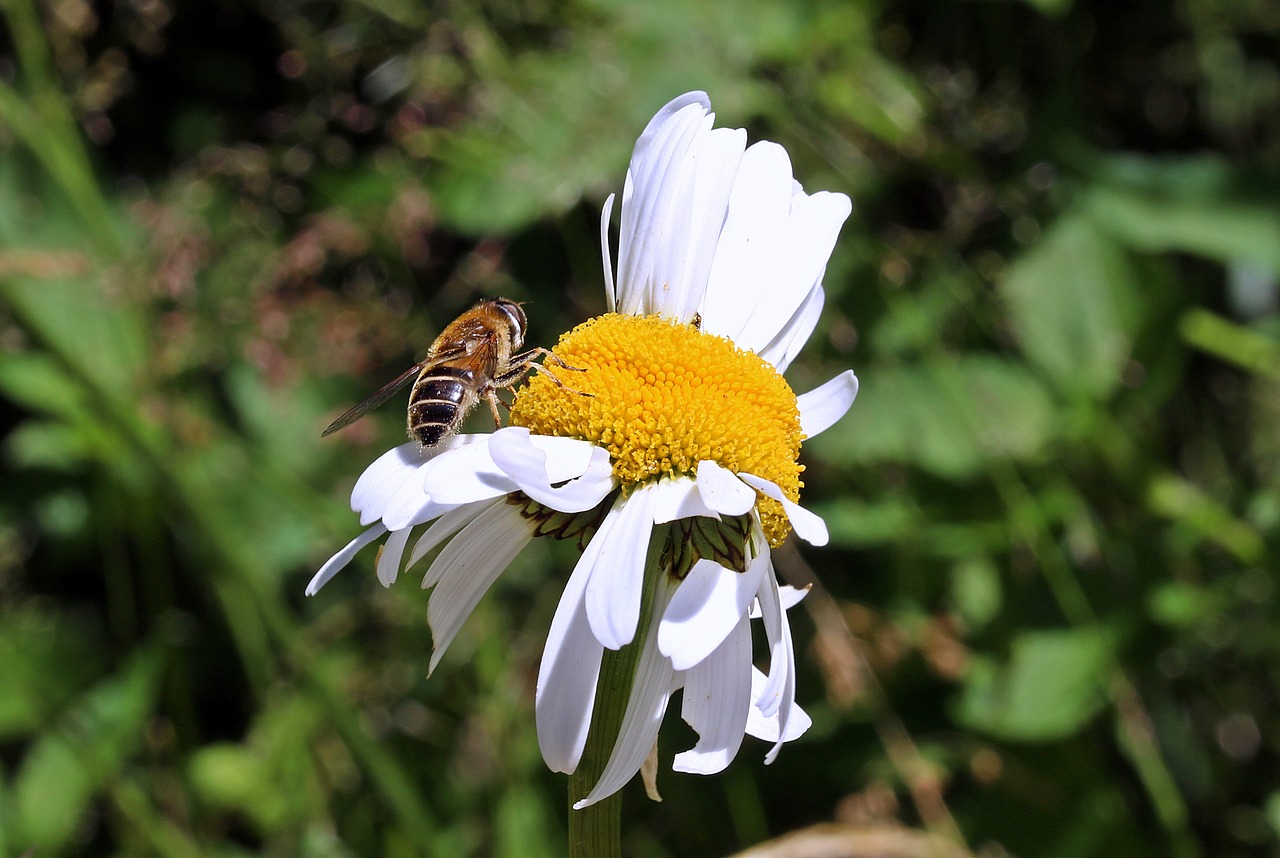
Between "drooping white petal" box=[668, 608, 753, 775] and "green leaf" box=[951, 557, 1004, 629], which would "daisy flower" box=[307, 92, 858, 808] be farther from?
"green leaf" box=[951, 557, 1004, 629]

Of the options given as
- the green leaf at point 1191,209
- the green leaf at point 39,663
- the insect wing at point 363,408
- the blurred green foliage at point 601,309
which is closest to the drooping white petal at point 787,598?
the insect wing at point 363,408

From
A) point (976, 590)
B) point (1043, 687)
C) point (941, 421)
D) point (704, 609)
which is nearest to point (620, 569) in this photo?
point (704, 609)

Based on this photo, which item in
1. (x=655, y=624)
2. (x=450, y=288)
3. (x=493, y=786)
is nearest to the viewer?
(x=655, y=624)

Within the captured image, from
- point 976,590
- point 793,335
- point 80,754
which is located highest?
point 793,335

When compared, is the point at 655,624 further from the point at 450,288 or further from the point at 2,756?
the point at 2,756

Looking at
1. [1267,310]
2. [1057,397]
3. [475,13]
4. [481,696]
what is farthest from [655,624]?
[1267,310]

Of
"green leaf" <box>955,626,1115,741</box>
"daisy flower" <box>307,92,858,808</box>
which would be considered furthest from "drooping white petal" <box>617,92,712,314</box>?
"green leaf" <box>955,626,1115,741</box>

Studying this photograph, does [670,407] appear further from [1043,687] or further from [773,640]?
[1043,687]
